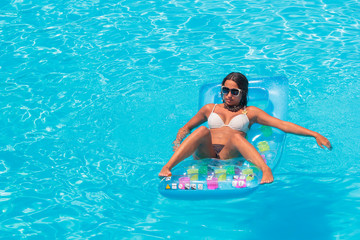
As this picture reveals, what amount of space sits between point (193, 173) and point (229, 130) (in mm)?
724

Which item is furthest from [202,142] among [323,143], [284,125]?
[323,143]

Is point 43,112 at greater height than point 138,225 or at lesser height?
greater

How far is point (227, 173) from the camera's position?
4.76 metres

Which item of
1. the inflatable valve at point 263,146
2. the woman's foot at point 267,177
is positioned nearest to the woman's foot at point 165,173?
the woman's foot at point 267,177

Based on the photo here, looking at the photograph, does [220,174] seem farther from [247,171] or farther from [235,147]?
[235,147]

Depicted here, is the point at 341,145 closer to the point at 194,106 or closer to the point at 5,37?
the point at 194,106

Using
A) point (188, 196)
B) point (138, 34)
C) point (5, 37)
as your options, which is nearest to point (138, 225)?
point (188, 196)

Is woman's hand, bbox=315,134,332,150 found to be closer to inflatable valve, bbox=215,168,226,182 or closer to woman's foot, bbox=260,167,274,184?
woman's foot, bbox=260,167,274,184

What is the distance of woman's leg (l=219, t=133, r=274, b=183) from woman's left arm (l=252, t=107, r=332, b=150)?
39 cm

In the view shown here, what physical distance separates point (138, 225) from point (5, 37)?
464 centimetres

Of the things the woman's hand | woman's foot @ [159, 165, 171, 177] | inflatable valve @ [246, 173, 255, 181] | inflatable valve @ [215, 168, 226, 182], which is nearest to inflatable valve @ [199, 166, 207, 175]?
inflatable valve @ [215, 168, 226, 182]

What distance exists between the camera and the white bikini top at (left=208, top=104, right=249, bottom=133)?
5.28 m

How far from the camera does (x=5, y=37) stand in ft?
27.4

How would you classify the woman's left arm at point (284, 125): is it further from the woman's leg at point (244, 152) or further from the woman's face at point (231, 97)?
the woman's leg at point (244, 152)
